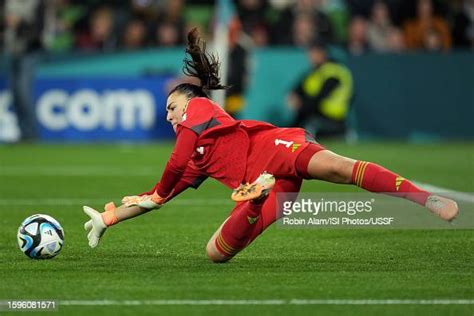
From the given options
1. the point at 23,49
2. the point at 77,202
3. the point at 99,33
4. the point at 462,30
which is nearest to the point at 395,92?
the point at 462,30

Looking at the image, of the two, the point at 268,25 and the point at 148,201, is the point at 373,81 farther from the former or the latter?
the point at 148,201

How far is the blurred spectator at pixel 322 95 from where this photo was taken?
2123cm

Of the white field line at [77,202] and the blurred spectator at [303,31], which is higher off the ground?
the blurred spectator at [303,31]

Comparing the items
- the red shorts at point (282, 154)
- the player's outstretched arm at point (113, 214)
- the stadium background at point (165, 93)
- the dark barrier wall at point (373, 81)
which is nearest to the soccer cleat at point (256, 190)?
the red shorts at point (282, 154)

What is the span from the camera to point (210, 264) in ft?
27.0

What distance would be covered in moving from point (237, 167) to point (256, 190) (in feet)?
2.22

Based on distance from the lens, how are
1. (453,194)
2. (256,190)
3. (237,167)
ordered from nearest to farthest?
1. (256,190)
2. (237,167)
3. (453,194)

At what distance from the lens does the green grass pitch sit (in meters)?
6.84

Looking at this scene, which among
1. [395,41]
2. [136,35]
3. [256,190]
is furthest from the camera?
[395,41]

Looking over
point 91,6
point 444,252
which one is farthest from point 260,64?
point 444,252

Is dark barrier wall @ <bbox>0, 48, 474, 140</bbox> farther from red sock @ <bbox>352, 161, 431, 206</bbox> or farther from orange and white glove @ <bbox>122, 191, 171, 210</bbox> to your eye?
red sock @ <bbox>352, 161, 431, 206</bbox>

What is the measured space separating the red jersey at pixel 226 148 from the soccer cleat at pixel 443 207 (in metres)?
1.00

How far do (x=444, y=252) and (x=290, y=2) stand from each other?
15917 mm

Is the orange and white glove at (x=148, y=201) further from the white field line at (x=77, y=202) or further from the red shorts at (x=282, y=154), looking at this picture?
the white field line at (x=77, y=202)
